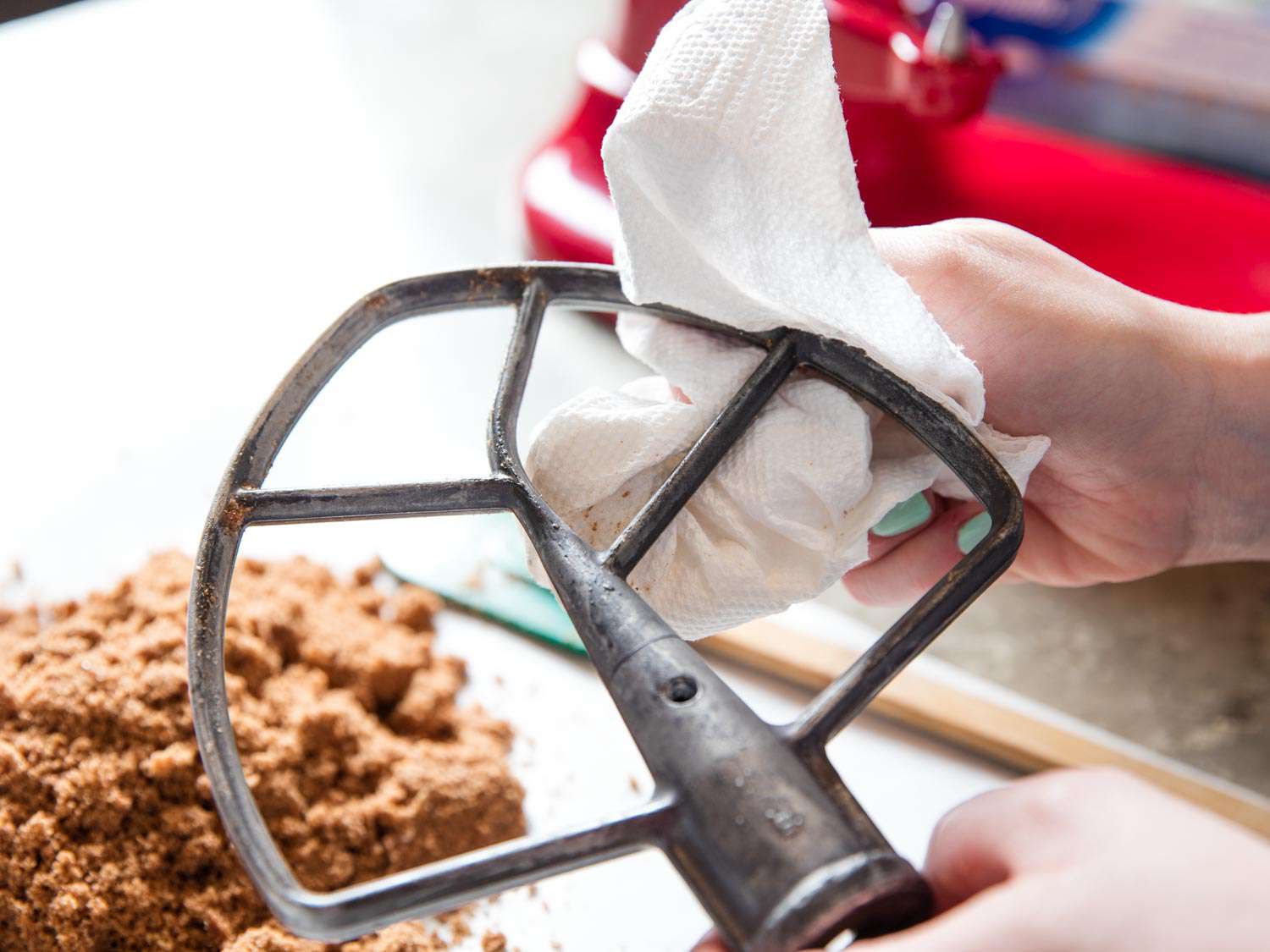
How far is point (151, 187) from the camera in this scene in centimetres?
102

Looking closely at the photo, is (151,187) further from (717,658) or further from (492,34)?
(717,658)

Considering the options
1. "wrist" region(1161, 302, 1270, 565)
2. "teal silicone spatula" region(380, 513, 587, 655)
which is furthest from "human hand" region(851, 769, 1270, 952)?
"teal silicone spatula" region(380, 513, 587, 655)

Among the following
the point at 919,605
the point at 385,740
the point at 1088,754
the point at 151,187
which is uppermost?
the point at 151,187

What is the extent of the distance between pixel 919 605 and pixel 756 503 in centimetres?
10

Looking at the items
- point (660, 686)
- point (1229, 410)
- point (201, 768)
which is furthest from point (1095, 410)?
point (201, 768)

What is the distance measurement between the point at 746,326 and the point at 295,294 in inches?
23.9

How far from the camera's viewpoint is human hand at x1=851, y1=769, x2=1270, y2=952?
0.26m

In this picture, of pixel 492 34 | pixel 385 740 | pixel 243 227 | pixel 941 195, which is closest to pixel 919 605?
pixel 385 740

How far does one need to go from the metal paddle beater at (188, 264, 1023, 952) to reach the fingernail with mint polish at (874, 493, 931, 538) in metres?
0.10

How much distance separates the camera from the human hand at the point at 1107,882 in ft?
0.85

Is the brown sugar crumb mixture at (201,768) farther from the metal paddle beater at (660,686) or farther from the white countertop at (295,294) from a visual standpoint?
the metal paddle beater at (660,686)

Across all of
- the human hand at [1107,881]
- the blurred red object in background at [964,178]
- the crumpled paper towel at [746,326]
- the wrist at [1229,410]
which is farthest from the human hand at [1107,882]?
the blurred red object in background at [964,178]

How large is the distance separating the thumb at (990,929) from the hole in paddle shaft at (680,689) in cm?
8

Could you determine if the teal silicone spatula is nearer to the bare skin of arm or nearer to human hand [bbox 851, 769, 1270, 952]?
the bare skin of arm
